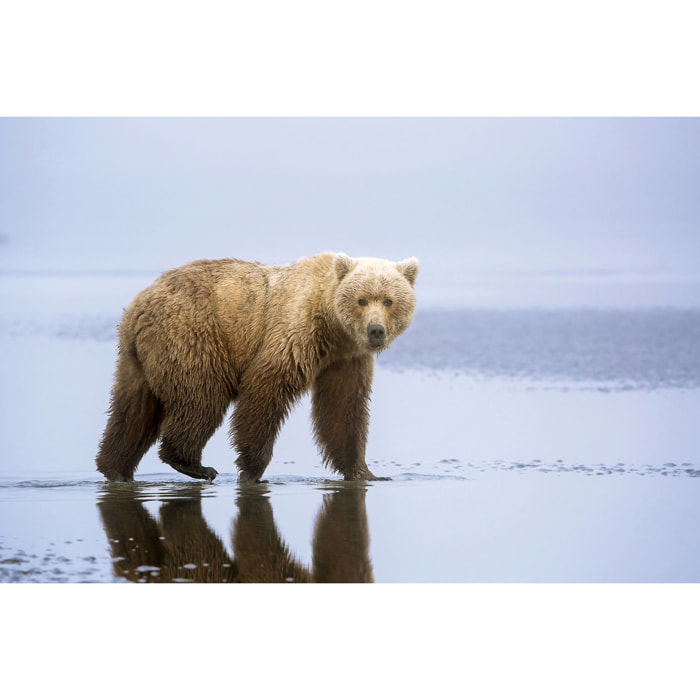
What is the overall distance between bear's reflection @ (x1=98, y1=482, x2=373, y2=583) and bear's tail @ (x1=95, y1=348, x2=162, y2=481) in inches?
33.9

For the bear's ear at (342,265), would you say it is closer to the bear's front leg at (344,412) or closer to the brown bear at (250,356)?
the brown bear at (250,356)

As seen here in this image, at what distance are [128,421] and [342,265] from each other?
6.94ft

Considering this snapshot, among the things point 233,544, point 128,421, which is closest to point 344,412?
point 128,421

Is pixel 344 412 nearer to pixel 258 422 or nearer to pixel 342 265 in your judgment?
pixel 258 422

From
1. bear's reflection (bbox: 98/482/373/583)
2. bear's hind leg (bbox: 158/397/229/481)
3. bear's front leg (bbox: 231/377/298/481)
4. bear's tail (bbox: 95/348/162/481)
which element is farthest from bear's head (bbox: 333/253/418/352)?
bear's tail (bbox: 95/348/162/481)

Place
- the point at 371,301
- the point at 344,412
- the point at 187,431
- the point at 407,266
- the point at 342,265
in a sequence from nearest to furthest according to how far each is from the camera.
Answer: the point at 371,301 < the point at 342,265 < the point at 407,266 < the point at 187,431 < the point at 344,412

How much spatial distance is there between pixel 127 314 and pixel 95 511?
200cm

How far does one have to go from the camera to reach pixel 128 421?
8789 mm

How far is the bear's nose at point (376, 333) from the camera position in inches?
310

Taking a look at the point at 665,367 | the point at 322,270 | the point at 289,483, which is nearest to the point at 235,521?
the point at 289,483

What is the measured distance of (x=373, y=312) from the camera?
7.96 metres

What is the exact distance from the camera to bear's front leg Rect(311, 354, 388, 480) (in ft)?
28.6

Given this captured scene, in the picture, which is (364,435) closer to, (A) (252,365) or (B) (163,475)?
(A) (252,365)

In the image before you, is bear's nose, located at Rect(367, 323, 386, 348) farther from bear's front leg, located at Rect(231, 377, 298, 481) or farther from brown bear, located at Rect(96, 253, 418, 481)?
bear's front leg, located at Rect(231, 377, 298, 481)
